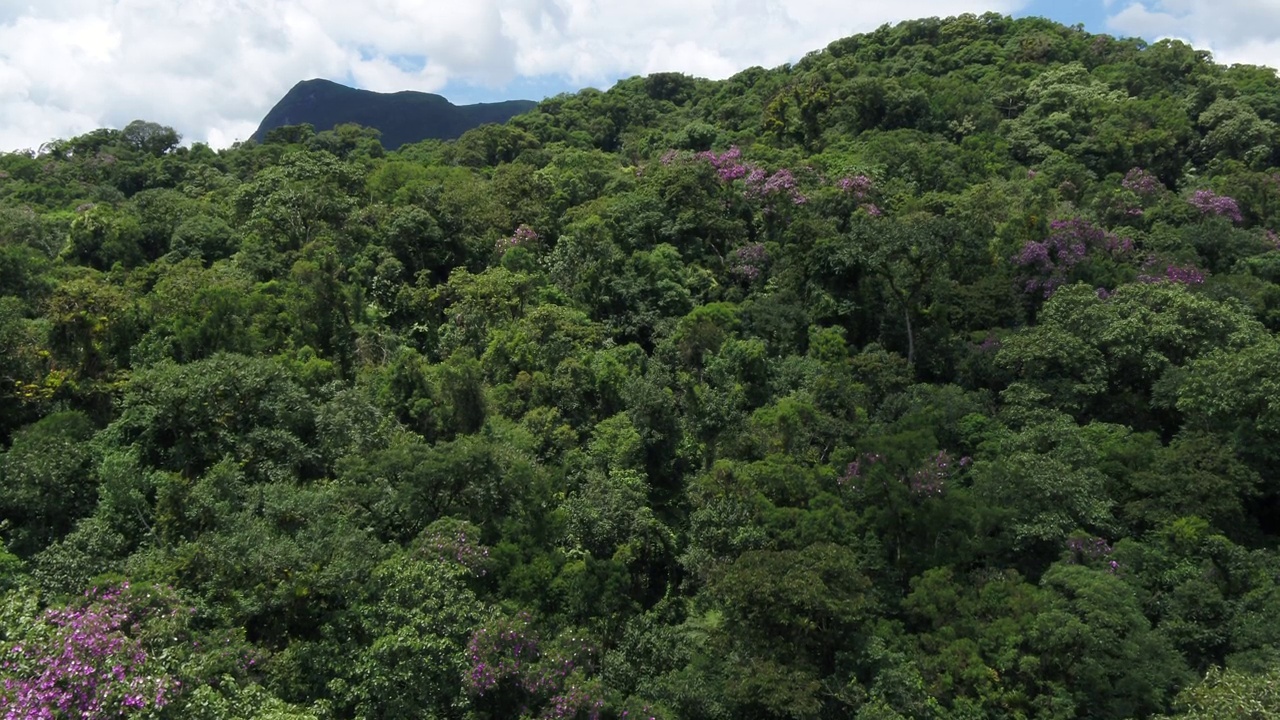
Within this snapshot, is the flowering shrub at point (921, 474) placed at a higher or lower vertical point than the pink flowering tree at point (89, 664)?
higher

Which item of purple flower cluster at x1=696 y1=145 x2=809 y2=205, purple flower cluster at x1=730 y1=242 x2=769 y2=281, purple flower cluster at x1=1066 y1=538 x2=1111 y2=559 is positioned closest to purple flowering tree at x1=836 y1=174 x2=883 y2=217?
purple flower cluster at x1=696 y1=145 x2=809 y2=205

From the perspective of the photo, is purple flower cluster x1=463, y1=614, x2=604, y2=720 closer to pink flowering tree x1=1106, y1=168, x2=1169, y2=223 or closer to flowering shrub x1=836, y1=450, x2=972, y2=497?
flowering shrub x1=836, y1=450, x2=972, y2=497

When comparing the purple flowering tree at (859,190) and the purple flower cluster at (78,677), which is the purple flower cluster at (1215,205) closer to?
the purple flowering tree at (859,190)

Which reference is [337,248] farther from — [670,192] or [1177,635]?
[1177,635]

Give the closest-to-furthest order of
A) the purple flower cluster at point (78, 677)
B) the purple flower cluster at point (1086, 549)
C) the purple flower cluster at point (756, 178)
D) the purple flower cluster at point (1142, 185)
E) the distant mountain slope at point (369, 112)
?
the purple flower cluster at point (78, 677) < the purple flower cluster at point (1086, 549) < the purple flower cluster at point (756, 178) < the purple flower cluster at point (1142, 185) < the distant mountain slope at point (369, 112)

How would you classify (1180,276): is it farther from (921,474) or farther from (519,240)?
(519,240)

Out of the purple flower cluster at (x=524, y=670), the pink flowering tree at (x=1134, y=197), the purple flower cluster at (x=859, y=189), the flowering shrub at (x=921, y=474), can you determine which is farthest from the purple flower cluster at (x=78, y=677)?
the pink flowering tree at (x=1134, y=197)
